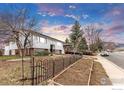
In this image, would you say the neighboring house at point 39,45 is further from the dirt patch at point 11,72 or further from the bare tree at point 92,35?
the bare tree at point 92,35

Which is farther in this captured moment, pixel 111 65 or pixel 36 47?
pixel 111 65

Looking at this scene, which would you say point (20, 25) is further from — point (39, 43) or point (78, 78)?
point (78, 78)

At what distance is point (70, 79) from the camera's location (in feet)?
9.90

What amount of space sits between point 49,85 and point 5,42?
80cm

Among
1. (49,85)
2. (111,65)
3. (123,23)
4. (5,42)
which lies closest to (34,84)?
(49,85)

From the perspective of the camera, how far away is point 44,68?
305 cm

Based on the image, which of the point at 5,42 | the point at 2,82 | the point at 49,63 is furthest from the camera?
the point at 49,63

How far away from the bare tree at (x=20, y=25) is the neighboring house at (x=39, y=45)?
0.06 m

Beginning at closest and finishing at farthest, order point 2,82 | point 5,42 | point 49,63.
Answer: point 5,42 < point 2,82 < point 49,63

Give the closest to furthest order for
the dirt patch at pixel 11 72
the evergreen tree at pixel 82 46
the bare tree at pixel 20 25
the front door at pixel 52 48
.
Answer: the bare tree at pixel 20 25
the dirt patch at pixel 11 72
the evergreen tree at pixel 82 46
the front door at pixel 52 48

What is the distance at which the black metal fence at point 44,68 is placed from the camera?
9.43 ft

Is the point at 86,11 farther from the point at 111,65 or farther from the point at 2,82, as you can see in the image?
the point at 111,65

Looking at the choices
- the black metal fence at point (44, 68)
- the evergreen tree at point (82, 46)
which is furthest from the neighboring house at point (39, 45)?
the evergreen tree at point (82, 46)

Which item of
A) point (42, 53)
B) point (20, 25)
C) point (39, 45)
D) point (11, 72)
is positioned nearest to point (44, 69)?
point (42, 53)
